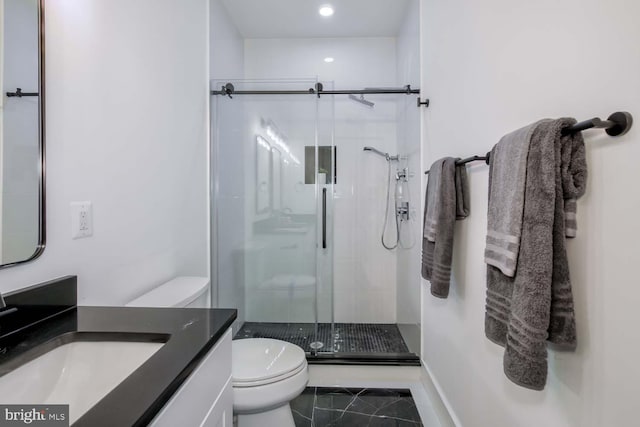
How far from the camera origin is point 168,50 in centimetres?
169

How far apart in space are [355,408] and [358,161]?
2.00 m

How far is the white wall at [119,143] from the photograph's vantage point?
1.00 meters

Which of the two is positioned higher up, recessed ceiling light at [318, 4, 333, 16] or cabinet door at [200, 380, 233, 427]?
recessed ceiling light at [318, 4, 333, 16]

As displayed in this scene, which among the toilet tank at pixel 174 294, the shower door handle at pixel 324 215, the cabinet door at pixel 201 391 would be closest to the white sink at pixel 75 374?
the cabinet door at pixel 201 391

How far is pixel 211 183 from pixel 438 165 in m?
1.68

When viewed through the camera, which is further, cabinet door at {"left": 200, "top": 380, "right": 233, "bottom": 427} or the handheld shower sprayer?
the handheld shower sprayer

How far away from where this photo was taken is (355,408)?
1.87 meters

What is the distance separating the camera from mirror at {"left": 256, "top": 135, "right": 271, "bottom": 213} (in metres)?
2.52

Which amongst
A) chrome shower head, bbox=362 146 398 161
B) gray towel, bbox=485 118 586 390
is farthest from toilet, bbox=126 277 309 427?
chrome shower head, bbox=362 146 398 161

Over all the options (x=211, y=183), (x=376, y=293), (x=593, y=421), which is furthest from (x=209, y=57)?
(x=593, y=421)

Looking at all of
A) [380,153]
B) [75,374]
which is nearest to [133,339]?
[75,374]

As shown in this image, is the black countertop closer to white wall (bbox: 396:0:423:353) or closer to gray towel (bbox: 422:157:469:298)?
gray towel (bbox: 422:157:469:298)

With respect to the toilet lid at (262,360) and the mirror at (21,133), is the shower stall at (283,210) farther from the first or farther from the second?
the mirror at (21,133)

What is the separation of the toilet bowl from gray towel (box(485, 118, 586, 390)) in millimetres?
947
